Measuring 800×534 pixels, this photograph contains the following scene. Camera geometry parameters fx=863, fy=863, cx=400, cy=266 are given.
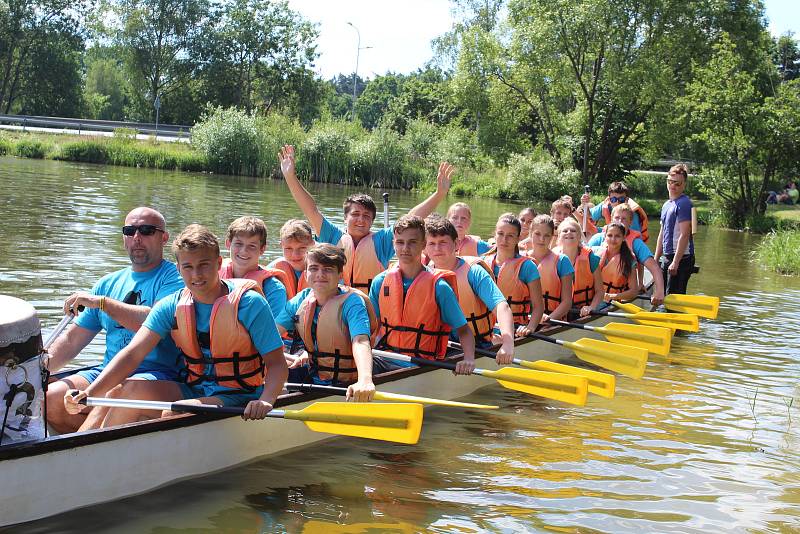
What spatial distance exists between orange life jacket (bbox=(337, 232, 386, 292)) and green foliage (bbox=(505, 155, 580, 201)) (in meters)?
22.9

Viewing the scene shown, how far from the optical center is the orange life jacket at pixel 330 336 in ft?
16.1

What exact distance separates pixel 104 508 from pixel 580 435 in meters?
3.25

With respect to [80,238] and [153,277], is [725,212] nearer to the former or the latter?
[80,238]

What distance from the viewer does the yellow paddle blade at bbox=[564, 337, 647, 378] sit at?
6.64 m

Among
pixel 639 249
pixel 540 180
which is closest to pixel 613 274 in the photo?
pixel 639 249

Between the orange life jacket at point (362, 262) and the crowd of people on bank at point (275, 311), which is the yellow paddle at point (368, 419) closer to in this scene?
the crowd of people on bank at point (275, 311)

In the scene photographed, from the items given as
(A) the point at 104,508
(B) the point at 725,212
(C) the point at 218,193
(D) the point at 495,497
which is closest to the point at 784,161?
(B) the point at 725,212

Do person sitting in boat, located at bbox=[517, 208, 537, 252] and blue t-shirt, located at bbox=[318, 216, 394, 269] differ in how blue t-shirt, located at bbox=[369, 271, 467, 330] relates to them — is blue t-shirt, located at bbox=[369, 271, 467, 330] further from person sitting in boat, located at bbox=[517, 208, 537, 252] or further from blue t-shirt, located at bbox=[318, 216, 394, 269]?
person sitting in boat, located at bbox=[517, 208, 537, 252]

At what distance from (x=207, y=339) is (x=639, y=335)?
14.7 ft

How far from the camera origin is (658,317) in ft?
28.0

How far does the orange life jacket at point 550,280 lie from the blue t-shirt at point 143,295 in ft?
13.0

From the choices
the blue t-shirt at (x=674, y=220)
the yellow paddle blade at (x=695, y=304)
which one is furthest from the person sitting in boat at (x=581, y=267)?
the blue t-shirt at (x=674, y=220)

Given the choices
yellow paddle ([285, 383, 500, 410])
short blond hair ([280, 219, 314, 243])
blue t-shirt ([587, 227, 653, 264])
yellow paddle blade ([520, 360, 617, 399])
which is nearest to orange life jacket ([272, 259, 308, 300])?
short blond hair ([280, 219, 314, 243])

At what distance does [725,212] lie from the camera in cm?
2533
